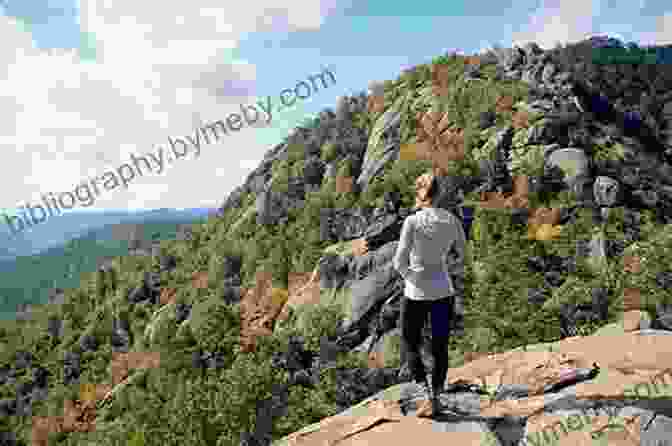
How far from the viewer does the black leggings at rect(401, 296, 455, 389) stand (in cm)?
598

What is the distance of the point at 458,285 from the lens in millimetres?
22312

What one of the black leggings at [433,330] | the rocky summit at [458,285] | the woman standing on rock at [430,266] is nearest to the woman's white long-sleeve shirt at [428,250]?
the woman standing on rock at [430,266]

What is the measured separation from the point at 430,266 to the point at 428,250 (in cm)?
21

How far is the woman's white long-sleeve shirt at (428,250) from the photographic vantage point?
5.85m

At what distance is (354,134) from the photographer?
157 feet

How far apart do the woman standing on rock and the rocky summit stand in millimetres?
920

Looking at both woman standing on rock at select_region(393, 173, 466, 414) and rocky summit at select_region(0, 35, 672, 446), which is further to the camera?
rocky summit at select_region(0, 35, 672, 446)

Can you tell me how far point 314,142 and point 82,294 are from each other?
57101 mm

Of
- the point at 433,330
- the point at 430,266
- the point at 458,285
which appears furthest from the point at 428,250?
the point at 458,285

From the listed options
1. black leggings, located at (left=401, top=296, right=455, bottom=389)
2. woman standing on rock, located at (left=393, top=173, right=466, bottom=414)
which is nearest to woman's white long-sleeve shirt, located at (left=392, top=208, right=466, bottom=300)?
woman standing on rock, located at (left=393, top=173, right=466, bottom=414)

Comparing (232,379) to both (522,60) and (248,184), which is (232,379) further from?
(248,184)

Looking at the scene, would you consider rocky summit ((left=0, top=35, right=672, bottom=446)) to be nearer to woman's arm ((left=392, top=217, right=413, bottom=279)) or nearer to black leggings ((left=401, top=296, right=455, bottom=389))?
black leggings ((left=401, top=296, right=455, bottom=389))

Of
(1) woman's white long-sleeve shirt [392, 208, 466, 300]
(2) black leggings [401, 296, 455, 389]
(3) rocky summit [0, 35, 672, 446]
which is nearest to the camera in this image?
(1) woman's white long-sleeve shirt [392, 208, 466, 300]

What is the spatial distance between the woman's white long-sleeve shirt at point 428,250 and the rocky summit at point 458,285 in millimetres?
1347
